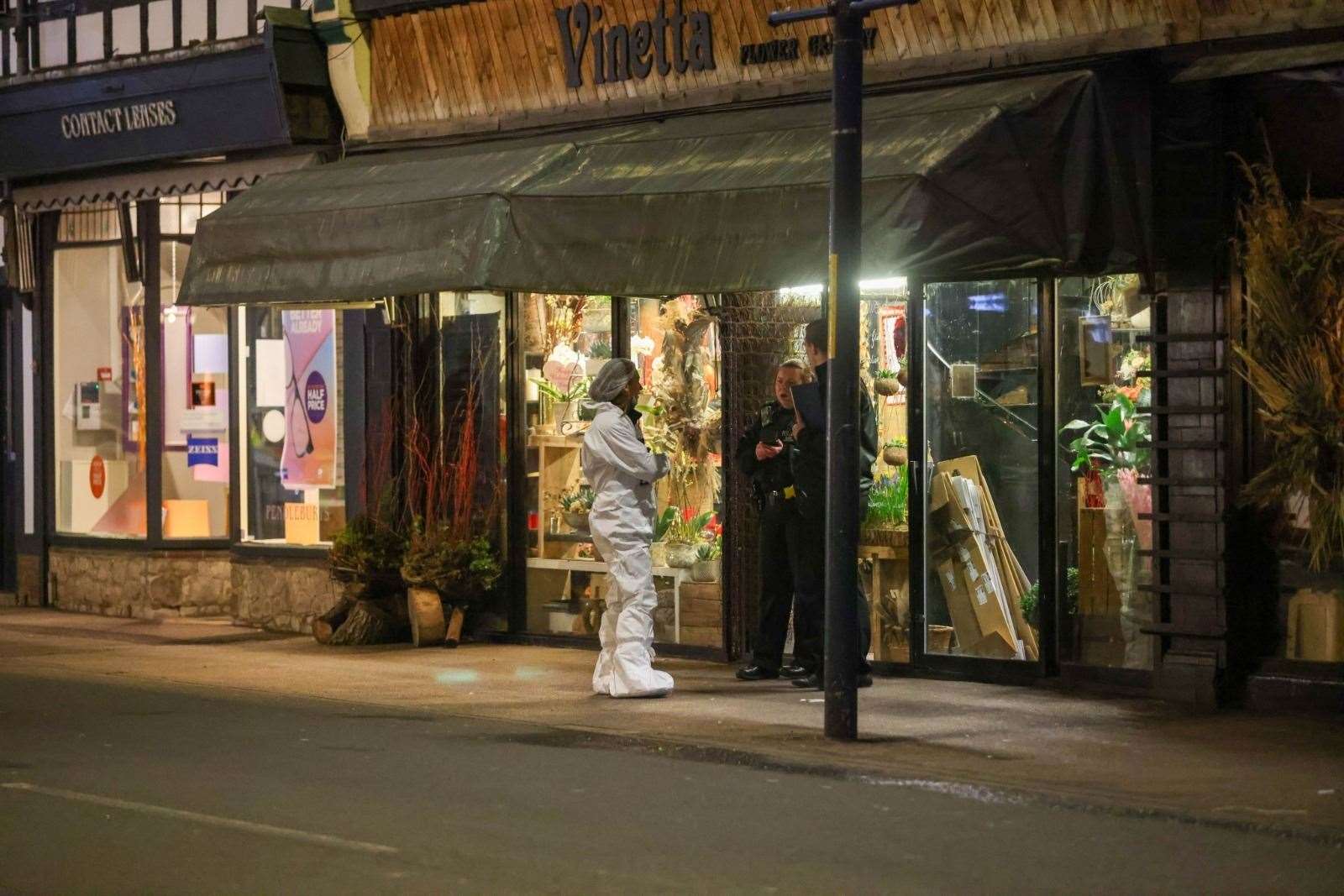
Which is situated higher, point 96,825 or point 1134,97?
point 1134,97

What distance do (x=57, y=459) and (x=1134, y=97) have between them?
11.0 meters

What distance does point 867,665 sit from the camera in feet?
41.3

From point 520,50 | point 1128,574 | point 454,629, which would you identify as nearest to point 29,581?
point 454,629

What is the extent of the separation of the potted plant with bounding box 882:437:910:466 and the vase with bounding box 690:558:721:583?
1.50 metres

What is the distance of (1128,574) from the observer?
12125 millimetres

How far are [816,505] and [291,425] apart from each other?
5937 millimetres

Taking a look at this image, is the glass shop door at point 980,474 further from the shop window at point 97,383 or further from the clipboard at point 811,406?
the shop window at point 97,383

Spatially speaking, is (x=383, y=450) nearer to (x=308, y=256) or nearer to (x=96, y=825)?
(x=308, y=256)

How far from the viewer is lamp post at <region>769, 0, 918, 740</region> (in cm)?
1016

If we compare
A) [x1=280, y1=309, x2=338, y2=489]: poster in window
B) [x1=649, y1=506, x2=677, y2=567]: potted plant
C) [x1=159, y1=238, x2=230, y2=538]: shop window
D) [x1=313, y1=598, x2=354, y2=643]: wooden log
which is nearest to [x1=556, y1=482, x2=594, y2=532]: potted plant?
[x1=649, y1=506, x2=677, y2=567]: potted plant

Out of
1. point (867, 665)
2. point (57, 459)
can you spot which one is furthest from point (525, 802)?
point (57, 459)

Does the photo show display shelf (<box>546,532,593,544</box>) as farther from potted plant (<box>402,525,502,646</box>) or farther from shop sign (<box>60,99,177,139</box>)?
shop sign (<box>60,99,177,139</box>)

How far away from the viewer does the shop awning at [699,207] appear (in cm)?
1131

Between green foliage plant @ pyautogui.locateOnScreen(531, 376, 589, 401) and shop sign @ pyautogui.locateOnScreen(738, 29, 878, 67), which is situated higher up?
shop sign @ pyautogui.locateOnScreen(738, 29, 878, 67)
